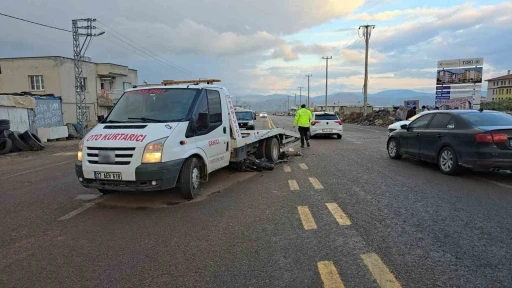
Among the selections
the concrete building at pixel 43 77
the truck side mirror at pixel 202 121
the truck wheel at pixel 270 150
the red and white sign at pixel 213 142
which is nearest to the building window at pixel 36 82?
the concrete building at pixel 43 77

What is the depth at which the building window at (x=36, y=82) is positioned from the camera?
124 ft

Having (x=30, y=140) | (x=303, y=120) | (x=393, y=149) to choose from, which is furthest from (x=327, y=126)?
(x=30, y=140)

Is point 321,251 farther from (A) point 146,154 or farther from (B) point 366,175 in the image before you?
(B) point 366,175

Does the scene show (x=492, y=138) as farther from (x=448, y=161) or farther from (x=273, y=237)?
(x=273, y=237)

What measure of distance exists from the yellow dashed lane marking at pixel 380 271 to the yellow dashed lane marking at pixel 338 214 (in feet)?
3.76

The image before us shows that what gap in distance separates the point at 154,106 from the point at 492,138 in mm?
6830

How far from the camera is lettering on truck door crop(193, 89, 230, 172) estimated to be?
6844 mm

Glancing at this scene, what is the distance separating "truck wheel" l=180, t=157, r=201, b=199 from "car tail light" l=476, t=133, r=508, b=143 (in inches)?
233

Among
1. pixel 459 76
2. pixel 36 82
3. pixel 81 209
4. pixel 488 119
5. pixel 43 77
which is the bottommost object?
pixel 81 209

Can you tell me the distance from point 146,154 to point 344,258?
11.1ft

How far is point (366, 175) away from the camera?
867cm

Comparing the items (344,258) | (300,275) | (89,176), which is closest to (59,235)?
(89,176)

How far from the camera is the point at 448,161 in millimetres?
8562

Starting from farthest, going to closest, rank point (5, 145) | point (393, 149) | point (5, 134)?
1. point (5, 134)
2. point (5, 145)
3. point (393, 149)
